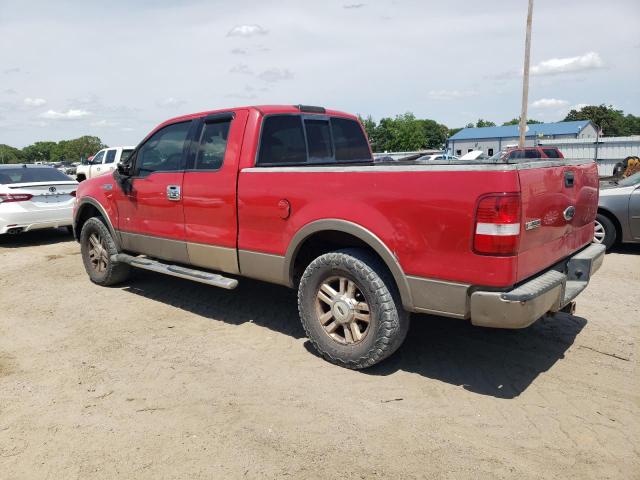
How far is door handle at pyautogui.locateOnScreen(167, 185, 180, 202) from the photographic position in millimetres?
5066

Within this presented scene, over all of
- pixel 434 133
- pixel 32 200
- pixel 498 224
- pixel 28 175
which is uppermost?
pixel 28 175

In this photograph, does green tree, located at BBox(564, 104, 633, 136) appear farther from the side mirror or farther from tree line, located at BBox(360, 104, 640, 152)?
the side mirror

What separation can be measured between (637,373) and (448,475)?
204 centimetres

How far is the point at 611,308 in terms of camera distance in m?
5.36

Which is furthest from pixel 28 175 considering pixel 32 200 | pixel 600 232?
pixel 600 232

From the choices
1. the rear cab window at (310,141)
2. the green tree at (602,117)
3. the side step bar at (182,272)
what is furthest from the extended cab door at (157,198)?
the green tree at (602,117)

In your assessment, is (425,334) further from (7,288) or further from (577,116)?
(577,116)

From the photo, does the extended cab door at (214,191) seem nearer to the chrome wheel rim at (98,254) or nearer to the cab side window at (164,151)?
the cab side window at (164,151)

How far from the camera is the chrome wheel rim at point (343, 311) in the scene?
3.89 meters

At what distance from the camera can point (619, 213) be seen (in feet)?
25.3

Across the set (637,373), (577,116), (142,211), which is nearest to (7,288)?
(142,211)

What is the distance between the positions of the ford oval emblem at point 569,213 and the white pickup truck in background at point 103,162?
1756 centimetres

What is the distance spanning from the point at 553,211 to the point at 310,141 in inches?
93.6

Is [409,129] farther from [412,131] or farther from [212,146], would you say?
[212,146]
